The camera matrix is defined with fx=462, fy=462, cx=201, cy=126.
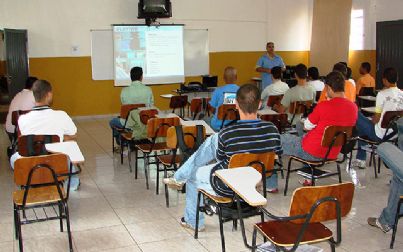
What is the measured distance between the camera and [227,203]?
3.33 meters

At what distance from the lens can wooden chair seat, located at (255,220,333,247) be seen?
2537 mm

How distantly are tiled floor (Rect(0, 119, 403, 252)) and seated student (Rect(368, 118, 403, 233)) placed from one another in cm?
9

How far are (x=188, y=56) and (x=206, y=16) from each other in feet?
3.60

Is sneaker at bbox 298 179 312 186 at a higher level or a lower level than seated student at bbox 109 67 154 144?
lower

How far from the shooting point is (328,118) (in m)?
4.45

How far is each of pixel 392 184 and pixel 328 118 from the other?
945 millimetres

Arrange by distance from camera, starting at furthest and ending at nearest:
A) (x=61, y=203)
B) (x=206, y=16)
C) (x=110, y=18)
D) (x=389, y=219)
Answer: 1. (x=206, y=16)
2. (x=110, y=18)
3. (x=389, y=219)
4. (x=61, y=203)

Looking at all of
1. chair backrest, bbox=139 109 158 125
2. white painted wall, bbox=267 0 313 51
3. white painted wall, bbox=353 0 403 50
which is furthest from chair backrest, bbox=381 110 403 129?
white painted wall, bbox=267 0 313 51

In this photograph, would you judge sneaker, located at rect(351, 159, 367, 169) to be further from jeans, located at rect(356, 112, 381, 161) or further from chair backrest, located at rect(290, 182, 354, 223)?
chair backrest, located at rect(290, 182, 354, 223)

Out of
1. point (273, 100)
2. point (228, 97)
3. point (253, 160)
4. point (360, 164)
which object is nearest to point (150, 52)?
point (273, 100)

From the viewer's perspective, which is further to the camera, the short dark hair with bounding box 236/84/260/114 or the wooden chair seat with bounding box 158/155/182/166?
the wooden chair seat with bounding box 158/155/182/166

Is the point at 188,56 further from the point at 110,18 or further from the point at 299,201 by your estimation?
the point at 299,201

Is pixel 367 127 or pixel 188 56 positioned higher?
pixel 188 56

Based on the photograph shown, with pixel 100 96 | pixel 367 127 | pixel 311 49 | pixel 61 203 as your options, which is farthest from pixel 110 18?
pixel 61 203
